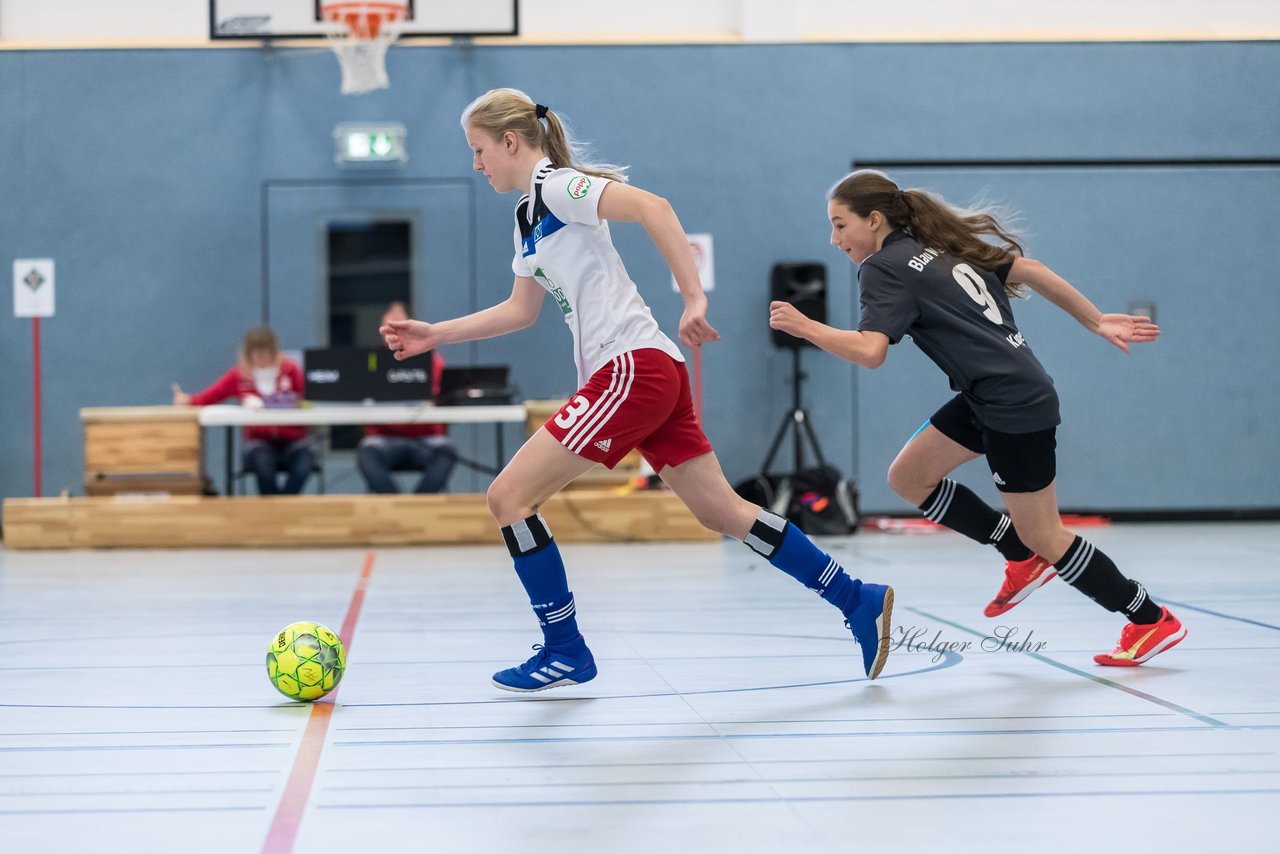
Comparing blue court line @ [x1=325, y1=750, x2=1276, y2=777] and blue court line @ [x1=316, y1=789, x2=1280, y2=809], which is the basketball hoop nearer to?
blue court line @ [x1=325, y1=750, x2=1276, y2=777]

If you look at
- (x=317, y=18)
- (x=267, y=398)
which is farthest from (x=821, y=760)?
(x=317, y=18)

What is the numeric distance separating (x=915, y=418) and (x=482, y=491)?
3.37 m

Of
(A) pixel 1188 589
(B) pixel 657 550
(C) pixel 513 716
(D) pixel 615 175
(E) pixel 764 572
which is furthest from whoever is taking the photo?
(B) pixel 657 550

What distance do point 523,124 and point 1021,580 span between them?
6.65 ft

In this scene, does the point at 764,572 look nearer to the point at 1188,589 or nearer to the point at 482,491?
the point at 1188,589

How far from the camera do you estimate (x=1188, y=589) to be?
18.9 feet

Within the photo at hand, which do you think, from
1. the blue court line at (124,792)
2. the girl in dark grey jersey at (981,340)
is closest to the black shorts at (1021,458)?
the girl in dark grey jersey at (981,340)

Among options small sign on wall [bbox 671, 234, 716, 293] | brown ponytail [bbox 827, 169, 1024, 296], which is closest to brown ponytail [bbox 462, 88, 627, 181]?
brown ponytail [bbox 827, 169, 1024, 296]

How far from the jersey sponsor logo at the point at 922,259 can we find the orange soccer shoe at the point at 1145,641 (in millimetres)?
1178

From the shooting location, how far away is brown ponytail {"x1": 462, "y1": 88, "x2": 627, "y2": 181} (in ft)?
11.1

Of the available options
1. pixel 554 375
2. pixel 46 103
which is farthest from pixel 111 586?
pixel 46 103

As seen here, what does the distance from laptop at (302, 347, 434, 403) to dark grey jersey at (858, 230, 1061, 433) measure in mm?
5110

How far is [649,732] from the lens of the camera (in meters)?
2.91

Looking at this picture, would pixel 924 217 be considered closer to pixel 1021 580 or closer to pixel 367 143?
pixel 1021 580
